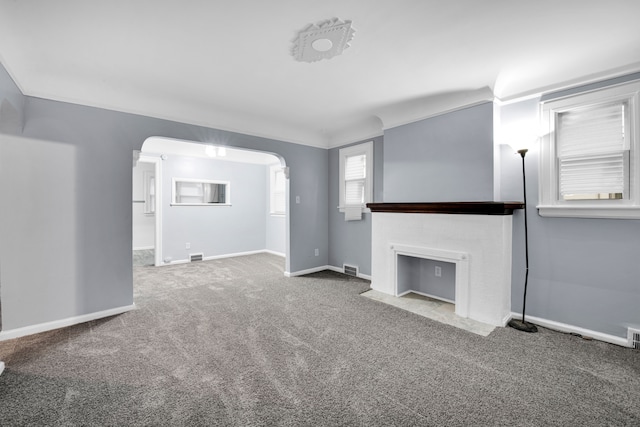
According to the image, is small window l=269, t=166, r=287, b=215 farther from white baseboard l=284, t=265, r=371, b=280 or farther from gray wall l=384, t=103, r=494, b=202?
gray wall l=384, t=103, r=494, b=202

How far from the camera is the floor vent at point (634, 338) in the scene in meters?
2.33

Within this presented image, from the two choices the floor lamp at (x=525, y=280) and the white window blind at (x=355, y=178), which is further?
the white window blind at (x=355, y=178)

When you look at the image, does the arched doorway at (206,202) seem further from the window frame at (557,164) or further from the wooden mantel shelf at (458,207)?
the window frame at (557,164)

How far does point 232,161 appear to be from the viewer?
257 inches

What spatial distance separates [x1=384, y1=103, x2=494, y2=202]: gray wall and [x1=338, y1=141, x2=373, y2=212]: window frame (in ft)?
1.51

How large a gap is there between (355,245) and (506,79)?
10.0ft

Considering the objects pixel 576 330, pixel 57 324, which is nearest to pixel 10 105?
pixel 57 324

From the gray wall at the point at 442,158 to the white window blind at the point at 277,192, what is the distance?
3384mm

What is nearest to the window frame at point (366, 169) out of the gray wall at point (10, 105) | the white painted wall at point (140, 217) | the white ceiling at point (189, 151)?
the white ceiling at point (189, 151)

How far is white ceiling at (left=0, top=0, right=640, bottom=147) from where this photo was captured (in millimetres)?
1812

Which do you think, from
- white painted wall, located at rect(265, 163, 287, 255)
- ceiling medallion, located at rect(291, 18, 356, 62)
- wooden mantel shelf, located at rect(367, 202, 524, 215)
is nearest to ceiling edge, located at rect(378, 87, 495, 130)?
wooden mantel shelf, located at rect(367, 202, 524, 215)

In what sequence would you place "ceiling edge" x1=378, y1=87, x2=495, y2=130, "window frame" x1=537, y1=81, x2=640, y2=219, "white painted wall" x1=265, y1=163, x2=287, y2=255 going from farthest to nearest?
"white painted wall" x1=265, y1=163, x2=287, y2=255 → "ceiling edge" x1=378, y1=87, x2=495, y2=130 → "window frame" x1=537, y1=81, x2=640, y2=219

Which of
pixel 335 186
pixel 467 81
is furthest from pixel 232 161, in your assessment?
pixel 467 81

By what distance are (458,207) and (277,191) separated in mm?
4720
